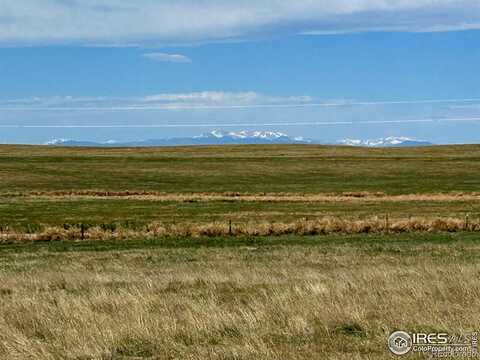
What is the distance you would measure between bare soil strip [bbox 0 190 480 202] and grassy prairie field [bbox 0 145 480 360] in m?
0.20

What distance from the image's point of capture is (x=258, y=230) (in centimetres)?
3838

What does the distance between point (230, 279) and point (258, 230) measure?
23475 millimetres

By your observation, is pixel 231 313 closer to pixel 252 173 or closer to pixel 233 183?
pixel 233 183

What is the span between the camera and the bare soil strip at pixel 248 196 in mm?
66438

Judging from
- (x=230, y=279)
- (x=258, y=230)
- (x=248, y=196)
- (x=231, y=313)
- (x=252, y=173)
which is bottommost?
(x=248, y=196)

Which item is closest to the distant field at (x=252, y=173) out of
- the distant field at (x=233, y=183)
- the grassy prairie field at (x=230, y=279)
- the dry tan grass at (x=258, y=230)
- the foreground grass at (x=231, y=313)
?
the distant field at (x=233, y=183)
